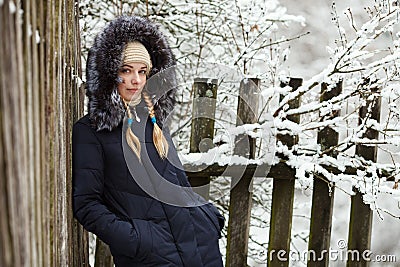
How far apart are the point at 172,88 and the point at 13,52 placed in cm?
178

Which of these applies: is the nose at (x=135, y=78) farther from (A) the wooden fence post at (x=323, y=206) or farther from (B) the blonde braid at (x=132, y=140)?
(A) the wooden fence post at (x=323, y=206)

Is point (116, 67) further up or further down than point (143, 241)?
further up

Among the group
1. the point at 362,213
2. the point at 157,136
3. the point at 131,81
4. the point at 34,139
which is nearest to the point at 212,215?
the point at 157,136

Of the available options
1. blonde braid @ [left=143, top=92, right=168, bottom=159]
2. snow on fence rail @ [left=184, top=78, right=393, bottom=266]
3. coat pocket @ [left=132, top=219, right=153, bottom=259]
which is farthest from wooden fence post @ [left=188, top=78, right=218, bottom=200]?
coat pocket @ [left=132, top=219, right=153, bottom=259]

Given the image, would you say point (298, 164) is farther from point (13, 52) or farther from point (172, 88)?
point (13, 52)

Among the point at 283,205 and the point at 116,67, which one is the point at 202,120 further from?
the point at 116,67

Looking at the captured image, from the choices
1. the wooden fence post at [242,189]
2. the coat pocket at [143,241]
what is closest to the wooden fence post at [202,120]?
the wooden fence post at [242,189]

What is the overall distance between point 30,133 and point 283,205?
2.51m

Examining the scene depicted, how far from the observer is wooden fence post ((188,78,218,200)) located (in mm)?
3455

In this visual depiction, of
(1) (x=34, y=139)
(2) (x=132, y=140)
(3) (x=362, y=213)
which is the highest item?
(1) (x=34, y=139)

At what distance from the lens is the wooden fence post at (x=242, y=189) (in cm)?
352

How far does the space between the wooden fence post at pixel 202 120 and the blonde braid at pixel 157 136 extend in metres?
0.74

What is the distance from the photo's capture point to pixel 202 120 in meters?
3.49

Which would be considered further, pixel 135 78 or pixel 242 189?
pixel 242 189
